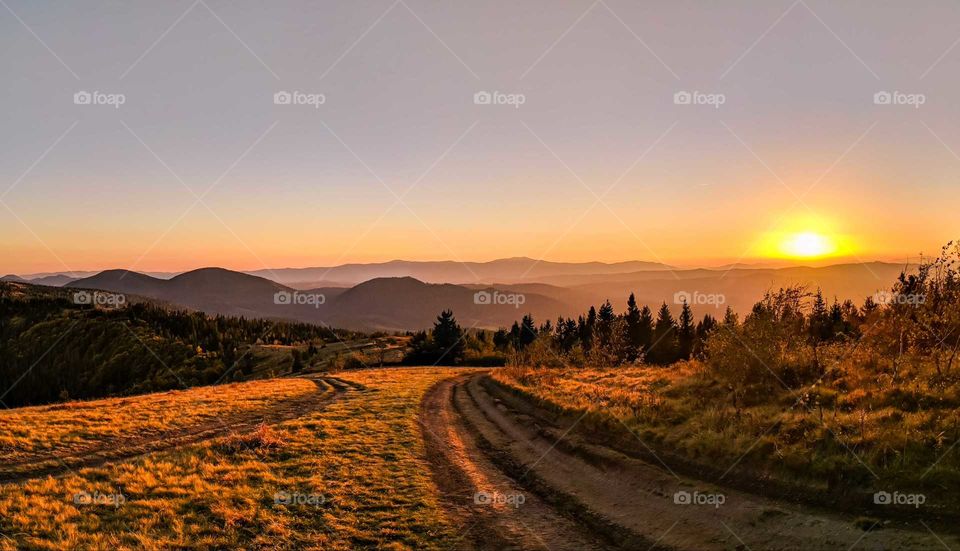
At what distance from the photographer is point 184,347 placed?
100500 millimetres

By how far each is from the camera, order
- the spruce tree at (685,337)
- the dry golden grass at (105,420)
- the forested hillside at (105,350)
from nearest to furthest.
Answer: the dry golden grass at (105,420)
the spruce tree at (685,337)
the forested hillside at (105,350)

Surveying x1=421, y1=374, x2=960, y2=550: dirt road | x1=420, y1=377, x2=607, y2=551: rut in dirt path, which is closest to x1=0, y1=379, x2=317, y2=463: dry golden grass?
x1=420, y1=377, x2=607, y2=551: rut in dirt path

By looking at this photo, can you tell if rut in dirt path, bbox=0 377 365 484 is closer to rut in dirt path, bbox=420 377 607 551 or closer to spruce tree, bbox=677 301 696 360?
rut in dirt path, bbox=420 377 607 551

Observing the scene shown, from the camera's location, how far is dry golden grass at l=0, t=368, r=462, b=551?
9961mm

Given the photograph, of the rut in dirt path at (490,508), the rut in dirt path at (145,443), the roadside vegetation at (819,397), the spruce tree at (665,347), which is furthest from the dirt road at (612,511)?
the spruce tree at (665,347)

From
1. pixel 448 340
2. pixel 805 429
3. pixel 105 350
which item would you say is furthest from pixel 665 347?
pixel 105 350

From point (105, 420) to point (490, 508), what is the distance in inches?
807

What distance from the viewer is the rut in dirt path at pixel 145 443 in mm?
14456

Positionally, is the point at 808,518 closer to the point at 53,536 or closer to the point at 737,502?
the point at 737,502

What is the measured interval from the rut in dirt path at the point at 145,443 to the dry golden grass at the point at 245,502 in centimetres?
119

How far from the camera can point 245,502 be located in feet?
39.6

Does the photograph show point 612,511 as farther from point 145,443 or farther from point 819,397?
point 145,443

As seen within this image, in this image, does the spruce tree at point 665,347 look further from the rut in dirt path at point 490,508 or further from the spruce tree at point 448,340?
the rut in dirt path at point 490,508

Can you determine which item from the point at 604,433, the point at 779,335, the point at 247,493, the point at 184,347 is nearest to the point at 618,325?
the point at 779,335
